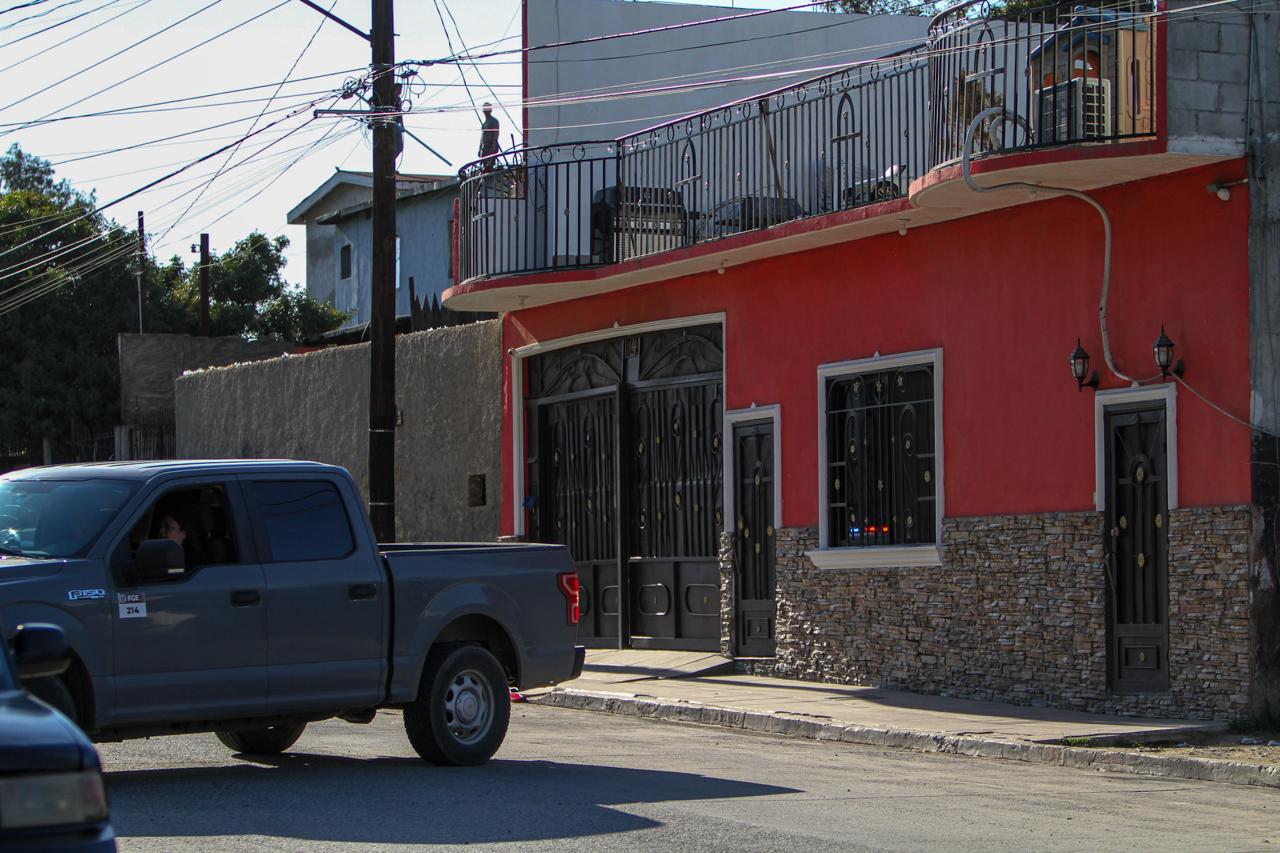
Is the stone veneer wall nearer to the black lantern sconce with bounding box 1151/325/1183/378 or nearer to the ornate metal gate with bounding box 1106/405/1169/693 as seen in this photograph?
the ornate metal gate with bounding box 1106/405/1169/693

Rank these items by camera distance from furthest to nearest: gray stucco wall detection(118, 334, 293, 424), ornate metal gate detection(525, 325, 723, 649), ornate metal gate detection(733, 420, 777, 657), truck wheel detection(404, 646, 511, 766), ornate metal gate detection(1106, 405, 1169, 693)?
1. gray stucco wall detection(118, 334, 293, 424)
2. ornate metal gate detection(525, 325, 723, 649)
3. ornate metal gate detection(733, 420, 777, 657)
4. ornate metal gate detection(1106, 405, 1169, 693)
5. truck wheel detection(404, 646, 511, 766)

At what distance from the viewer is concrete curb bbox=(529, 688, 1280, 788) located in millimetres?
11781

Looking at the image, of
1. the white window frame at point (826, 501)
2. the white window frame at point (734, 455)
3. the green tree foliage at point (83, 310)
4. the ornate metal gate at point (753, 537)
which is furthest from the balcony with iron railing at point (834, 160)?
the green tree foliage at point (83, 310)

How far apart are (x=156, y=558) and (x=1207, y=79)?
870 centimetres

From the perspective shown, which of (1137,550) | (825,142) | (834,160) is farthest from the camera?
(825,142)

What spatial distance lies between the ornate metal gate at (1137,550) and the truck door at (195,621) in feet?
24.2

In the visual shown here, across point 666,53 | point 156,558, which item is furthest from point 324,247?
point 156,558

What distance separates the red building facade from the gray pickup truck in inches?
199

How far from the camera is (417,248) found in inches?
1689

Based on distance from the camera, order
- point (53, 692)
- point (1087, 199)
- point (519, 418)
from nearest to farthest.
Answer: point (53, 692) → point (1087, 199) → point (519, 418)

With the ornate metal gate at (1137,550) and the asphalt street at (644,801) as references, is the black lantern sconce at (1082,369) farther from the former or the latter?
the asphalt street at (644,801)

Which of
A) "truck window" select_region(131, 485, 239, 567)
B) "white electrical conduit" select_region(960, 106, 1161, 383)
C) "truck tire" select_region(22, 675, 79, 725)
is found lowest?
"truck tire" select_region(22, 675, 79, 725)

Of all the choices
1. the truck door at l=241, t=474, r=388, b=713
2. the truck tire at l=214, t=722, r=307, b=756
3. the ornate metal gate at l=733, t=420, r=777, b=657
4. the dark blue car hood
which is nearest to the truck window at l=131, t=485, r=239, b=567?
the truck door at l=241, t=474, r=388, b=713

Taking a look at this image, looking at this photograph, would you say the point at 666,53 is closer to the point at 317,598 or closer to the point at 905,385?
the point at 905,385
